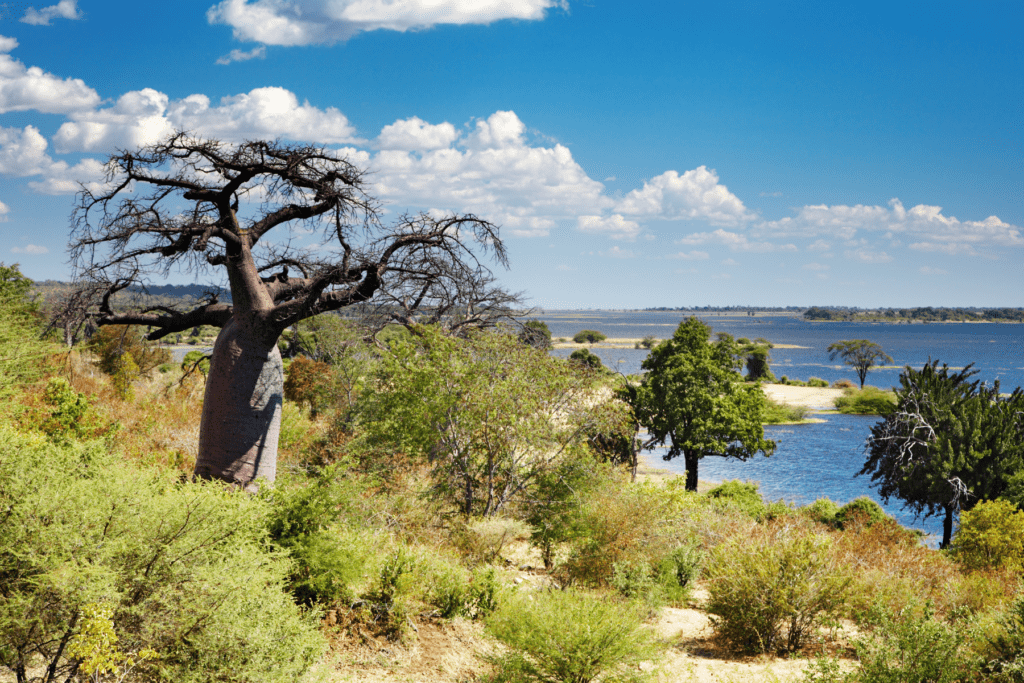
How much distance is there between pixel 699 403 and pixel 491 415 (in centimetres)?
1857

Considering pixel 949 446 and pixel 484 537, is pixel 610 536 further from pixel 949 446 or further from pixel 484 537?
pixel 949 446

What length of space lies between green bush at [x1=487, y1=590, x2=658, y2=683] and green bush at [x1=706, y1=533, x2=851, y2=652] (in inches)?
102

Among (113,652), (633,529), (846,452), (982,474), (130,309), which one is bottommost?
(846,452)

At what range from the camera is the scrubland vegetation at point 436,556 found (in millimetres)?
4742

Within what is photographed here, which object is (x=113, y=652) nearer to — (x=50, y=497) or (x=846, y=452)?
(x=50, y=497)

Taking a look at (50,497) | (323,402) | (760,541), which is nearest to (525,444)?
(760,541)

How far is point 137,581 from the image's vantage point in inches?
187

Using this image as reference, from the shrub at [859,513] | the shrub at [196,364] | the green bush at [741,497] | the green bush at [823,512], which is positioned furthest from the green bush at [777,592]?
the green bush at [823,512]

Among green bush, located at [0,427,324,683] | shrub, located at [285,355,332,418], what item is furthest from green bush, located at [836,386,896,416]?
green bush, located at [0,427,324,683]

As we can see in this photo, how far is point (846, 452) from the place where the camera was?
44219mm

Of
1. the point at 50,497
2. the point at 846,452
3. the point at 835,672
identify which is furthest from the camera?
the point at 846,452

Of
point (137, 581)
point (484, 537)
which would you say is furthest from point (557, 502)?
point (137, 581)

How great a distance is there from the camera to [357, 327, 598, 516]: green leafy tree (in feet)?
42.0

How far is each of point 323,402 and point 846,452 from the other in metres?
35.4
